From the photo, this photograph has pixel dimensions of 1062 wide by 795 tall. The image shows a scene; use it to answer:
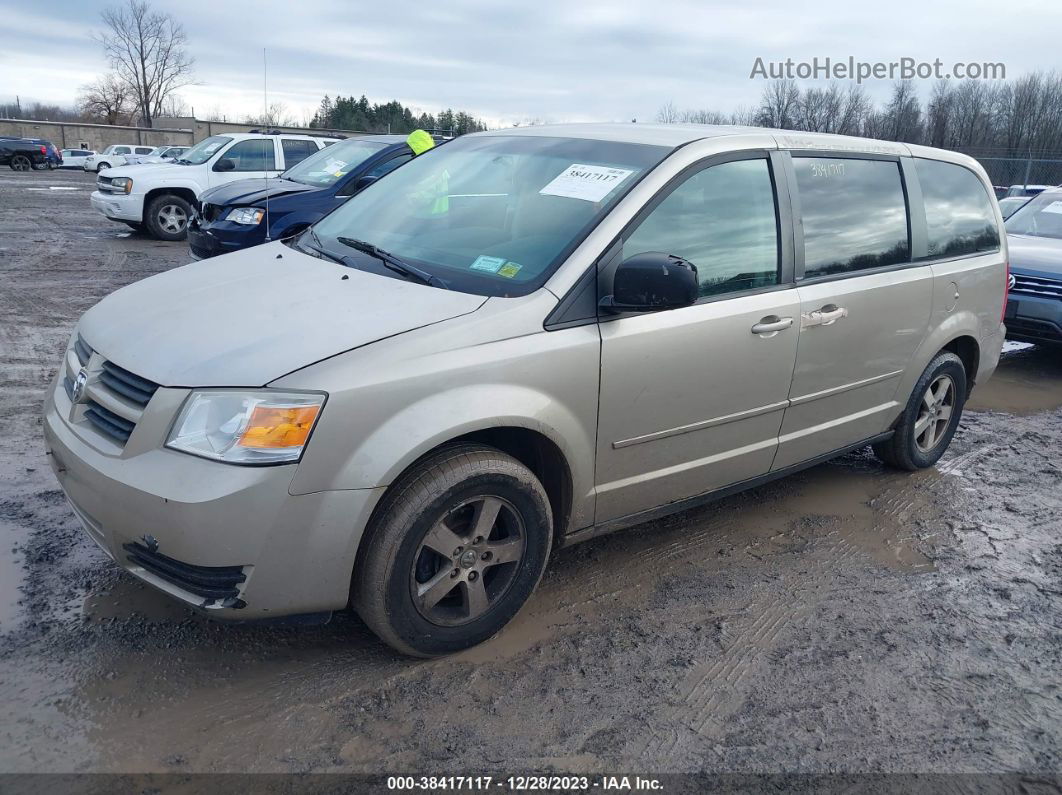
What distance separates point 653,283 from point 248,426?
4.74ft

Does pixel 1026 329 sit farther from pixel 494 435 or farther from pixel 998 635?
pixel 494 435

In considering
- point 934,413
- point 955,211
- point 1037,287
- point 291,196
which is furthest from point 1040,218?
point 291,196

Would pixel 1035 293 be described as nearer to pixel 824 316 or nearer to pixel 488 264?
pixel 824 316

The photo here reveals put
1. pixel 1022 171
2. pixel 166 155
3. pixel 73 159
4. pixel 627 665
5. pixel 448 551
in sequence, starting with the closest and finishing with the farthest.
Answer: pixel 448 551
pixel 627 665
pixel 166 155
pixel 1022 171
pixel 73 159

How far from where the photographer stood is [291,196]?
30.5 ft

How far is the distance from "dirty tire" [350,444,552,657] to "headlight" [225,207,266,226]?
6.93 metres

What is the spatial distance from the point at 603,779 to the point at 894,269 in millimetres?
3024

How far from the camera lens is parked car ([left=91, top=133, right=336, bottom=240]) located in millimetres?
13156

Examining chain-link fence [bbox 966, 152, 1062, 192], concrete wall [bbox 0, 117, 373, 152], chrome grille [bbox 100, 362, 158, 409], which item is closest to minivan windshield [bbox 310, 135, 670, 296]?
chrome grille [bbox 100, 362, 158, 409]

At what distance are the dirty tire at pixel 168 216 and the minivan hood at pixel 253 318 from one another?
10.9 meters

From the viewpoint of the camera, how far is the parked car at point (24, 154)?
125ft

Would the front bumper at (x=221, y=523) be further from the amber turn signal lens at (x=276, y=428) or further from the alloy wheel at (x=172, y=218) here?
the alloy wheel at (x=172, y=218)

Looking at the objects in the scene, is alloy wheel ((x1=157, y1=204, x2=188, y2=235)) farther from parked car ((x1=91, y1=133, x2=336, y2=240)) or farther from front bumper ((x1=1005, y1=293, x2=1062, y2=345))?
front bumper ((x1=1005, y1=293, x2=1062, y2=345))

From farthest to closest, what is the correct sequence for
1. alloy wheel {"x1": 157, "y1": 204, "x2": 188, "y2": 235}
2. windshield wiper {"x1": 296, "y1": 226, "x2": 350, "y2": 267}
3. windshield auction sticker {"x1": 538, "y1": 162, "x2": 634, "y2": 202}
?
alloy wheel {"x1": 157, "y1": 204, "x2": 188, "y2": 235}, windshield wiper {"x1": 296, "y1": 226, "x2": 350, "y2": 267}, windshield auction sticker {"x1": 538, "y1": 162, "x2": 634, "y2": 202}
